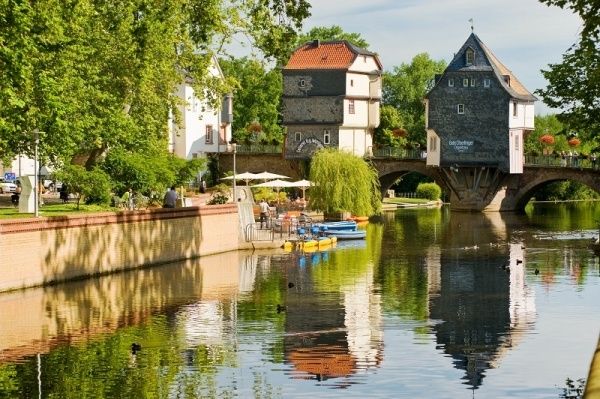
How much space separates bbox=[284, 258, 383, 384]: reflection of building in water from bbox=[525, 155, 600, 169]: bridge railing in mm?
67770

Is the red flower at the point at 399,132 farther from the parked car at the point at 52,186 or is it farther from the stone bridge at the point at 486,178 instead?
the parked car at the point at 52,186

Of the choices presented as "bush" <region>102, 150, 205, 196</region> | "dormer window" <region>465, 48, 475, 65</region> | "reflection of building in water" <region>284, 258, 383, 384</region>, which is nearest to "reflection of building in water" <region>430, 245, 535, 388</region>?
"reflection of building in water" <region>284, 258, 383, 384</region>

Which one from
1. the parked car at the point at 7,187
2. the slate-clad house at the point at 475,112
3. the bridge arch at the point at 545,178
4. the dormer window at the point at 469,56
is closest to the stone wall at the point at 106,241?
the parked car at the point at 7,187

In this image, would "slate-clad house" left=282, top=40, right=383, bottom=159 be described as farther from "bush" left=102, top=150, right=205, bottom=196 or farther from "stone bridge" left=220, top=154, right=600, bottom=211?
"bush" left=102, top=150, right=205, bottom=196

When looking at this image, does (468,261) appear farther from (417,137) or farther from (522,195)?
(417,137)

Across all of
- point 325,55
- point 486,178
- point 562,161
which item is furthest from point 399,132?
point 562,161

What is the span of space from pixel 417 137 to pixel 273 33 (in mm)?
117644

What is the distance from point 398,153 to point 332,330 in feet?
285

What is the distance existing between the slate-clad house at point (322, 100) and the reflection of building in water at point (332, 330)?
70067 millimetres

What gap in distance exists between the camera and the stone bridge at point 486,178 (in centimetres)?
11456

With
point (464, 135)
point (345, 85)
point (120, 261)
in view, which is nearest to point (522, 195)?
point (464, 135)

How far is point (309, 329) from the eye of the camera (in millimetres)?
36438

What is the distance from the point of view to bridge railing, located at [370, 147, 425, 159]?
121m

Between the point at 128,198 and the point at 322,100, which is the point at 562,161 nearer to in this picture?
the point at 322,100
